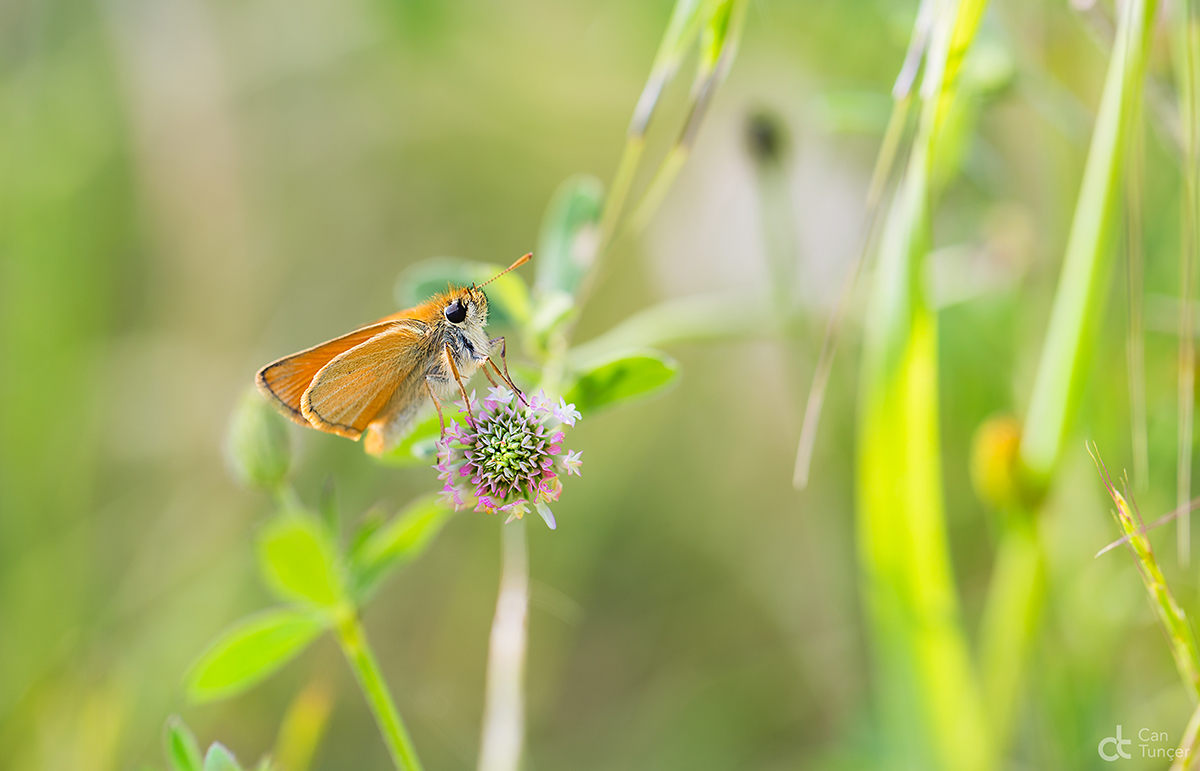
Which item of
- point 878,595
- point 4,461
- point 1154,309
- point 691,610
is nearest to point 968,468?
point 1154,309

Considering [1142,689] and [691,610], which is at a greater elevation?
[691,610]

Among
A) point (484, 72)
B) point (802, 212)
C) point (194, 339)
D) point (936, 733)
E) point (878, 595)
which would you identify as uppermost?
point (484, 72)

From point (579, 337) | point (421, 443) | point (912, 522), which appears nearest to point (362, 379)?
point (421, 443)

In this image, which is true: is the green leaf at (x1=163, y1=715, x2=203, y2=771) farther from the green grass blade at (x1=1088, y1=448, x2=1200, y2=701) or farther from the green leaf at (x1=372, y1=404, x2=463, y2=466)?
the green grass blade at (x1=1088, y1=448, x2=1200, y2=701)

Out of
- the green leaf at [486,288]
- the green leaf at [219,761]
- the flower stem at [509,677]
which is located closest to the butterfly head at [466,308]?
the green leaf at [486,288]

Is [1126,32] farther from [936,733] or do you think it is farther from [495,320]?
[936,733]

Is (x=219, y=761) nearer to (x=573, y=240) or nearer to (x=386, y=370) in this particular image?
(x=386, y=370)
